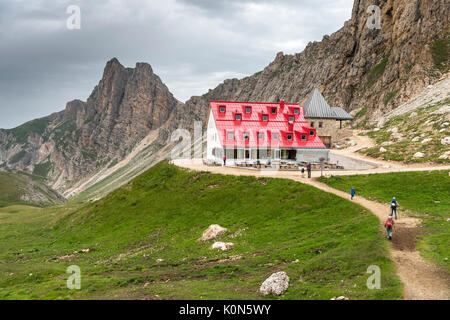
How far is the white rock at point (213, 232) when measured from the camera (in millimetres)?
33312

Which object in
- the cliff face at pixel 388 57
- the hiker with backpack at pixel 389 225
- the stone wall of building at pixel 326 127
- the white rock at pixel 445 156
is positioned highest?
the cliff face at pixel 388 57

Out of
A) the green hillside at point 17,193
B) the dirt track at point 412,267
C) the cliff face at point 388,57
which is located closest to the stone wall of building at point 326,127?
the cliff face at point 388,57

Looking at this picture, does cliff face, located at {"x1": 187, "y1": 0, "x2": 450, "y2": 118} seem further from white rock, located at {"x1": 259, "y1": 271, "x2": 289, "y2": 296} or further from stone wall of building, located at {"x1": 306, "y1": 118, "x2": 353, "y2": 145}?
white rock, located at {"x1": 259, "y1": 271, "x2": 289, "y2": 296}

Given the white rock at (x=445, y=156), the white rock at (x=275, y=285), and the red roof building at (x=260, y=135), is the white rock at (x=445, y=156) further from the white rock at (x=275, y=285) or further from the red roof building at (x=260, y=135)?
the white rock at (x=275, y=285)

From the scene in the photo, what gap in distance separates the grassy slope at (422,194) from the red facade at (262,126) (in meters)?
18.9

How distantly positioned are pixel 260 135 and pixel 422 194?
30.5 meters

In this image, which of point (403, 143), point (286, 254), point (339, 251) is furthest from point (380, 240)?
point (403, 143)

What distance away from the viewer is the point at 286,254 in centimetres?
2477

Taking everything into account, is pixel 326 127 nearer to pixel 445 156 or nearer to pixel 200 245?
pixel 445 156

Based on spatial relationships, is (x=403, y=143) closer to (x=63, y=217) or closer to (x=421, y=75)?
(x=421, y=75)

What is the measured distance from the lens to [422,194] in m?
34.4

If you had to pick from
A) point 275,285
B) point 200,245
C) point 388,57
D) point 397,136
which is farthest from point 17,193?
point 388,57

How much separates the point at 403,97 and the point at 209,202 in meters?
94.9

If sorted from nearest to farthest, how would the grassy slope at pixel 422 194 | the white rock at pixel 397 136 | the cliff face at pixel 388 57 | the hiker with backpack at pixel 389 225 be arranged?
1. the grassy slope at pixel 422 194
2. the hiker with backpack at pixel 389 225
3. the white rock at pixel 397 136
4. the cliff face at pixel 388 57
